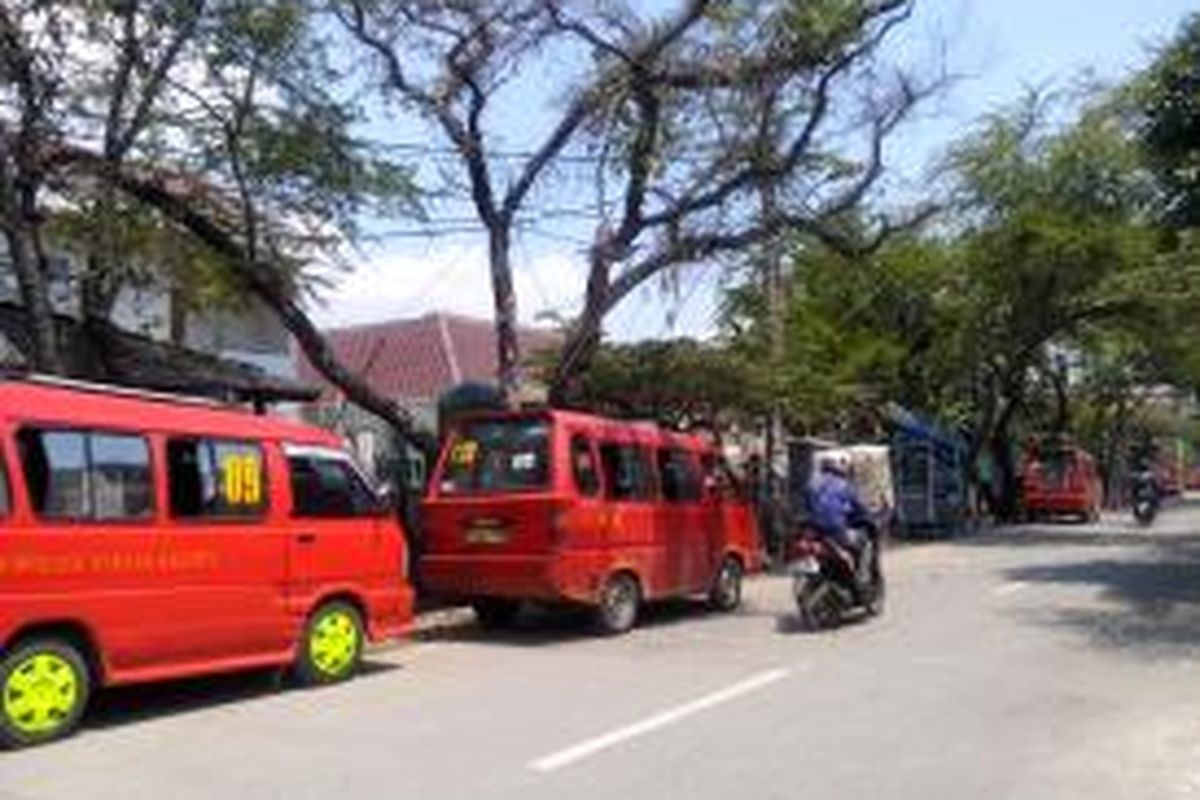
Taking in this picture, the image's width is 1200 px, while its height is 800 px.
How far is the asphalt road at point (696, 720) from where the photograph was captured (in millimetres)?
10484

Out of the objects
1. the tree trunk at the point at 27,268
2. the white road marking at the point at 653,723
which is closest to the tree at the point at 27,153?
the tree trunk at the point at 27,268

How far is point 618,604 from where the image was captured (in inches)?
725

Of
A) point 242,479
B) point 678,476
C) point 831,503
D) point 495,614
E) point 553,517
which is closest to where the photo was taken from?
point 242,479

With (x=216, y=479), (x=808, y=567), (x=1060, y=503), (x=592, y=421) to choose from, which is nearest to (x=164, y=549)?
(x=216, y=479)

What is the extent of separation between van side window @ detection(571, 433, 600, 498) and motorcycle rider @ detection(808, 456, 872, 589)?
228cm

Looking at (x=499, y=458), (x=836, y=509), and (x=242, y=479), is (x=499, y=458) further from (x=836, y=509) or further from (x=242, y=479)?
(x=242, y=479)

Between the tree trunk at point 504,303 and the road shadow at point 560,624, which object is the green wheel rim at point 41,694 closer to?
the road shadow at point 560,624

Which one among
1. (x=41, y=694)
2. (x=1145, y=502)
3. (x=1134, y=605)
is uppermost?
(x=1145, y=502)

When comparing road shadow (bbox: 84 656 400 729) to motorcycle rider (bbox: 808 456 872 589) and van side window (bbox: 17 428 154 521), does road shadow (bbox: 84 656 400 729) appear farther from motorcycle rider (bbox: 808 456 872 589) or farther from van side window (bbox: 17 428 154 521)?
motorcycle rider (bbox: 808 456 872 589)

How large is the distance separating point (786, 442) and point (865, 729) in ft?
71.0

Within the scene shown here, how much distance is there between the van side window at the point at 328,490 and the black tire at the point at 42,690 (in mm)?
2587

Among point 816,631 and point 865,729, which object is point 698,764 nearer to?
point 865,729

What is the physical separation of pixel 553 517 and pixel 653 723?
5.07 metres

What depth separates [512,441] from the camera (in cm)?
1797
